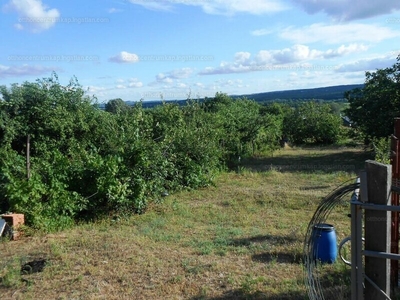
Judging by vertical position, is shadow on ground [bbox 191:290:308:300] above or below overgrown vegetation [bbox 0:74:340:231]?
below

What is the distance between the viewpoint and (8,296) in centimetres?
379

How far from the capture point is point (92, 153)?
7.79 metres

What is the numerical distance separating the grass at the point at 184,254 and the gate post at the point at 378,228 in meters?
1.35

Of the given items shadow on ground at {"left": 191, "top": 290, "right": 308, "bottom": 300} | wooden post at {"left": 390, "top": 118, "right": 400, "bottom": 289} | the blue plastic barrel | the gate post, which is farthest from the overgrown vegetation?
the gate post

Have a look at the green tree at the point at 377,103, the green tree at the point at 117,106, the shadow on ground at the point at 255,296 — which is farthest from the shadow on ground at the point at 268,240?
the green tree at the point at 377,103

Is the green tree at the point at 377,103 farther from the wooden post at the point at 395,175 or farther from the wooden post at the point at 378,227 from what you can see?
the wooden post at the point at 378,227

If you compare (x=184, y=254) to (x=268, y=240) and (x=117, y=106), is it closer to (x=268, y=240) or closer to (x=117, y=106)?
(x=268, y=240)

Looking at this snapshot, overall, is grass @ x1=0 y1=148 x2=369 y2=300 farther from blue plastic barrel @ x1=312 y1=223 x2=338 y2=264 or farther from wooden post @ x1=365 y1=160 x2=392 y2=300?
wooden post @ x1=365 y1=160 x2=392 y2=300

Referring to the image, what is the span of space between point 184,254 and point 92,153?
3.83 m

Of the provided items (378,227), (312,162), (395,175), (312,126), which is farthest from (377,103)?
(378,227)

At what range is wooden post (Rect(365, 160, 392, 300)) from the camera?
2.22 m

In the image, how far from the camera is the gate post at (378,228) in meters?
2.22

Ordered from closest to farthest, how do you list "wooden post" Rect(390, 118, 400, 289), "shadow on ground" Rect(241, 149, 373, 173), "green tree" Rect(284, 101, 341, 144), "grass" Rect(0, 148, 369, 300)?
"wooden post" Rect(390, 118, 400, 289) → "grass" Rect(0, 148, 369, 300) → "shadow on ground" Rect(241, 149, 373, 173) → "green tree" Rect(284, 101, 341, 144)

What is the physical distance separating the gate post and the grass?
4.42ft
